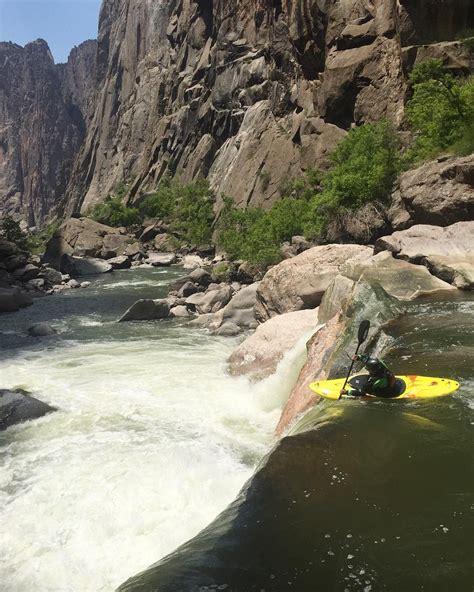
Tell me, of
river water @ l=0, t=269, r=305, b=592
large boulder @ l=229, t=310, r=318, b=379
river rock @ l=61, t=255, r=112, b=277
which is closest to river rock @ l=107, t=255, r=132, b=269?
river rock @ l=61, t=255, r=112, b=277

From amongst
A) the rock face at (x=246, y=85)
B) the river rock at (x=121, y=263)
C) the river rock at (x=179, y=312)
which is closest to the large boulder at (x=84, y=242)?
the river rock at (x=121, y=263)

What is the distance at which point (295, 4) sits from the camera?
4512 centimetres

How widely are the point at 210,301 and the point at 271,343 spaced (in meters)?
9.43

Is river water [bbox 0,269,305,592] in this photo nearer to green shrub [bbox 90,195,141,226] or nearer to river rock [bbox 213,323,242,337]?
river rock [bbox 213,323,242,337]

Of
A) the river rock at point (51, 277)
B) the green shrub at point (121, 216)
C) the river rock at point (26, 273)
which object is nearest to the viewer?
the river rock at point (26, 273)

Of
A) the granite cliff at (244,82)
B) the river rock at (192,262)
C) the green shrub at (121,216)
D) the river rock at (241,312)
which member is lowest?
the river rock at (192,262)

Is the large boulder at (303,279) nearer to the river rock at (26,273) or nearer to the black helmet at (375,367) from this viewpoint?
Result: the black helmet at (375,367)

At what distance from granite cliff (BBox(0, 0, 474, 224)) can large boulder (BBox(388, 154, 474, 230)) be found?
16883 mm

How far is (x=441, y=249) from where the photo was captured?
44.6 ft

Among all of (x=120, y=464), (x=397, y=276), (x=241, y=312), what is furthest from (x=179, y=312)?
(x=120, y=464)

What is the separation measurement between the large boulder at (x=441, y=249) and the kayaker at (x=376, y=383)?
22.1 ft

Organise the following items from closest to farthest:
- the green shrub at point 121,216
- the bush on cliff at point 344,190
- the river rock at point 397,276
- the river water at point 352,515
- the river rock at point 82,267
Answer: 1. the river water at point 352,515
2. the river rock at point 397,276
3. the bush on cliff at point 344,190
4. the river rock at point 82,267
5. the green shrub at point 121,216

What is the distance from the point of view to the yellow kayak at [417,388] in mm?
6500

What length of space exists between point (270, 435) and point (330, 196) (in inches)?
665
